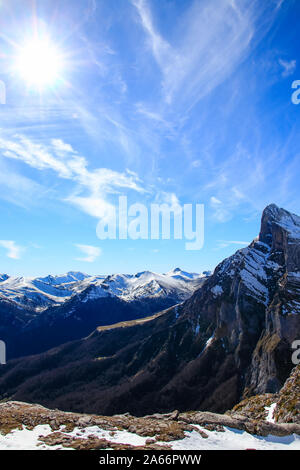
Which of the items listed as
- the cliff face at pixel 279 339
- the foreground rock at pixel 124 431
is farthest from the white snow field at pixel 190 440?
the cliff face at pixel 279 339

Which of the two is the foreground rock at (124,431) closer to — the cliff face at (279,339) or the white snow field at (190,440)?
the white snow field at (190,440)

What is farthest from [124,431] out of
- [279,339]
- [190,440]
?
[279,339]

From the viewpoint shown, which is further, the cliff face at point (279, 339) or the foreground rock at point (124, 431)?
the cliff face at point (279, 339)

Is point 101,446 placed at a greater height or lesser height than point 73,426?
greater

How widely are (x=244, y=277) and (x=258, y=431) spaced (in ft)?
565

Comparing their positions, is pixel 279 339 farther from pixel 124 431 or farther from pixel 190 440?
pixel 124 431

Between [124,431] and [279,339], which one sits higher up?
[124,431]

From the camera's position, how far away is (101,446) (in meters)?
27.0

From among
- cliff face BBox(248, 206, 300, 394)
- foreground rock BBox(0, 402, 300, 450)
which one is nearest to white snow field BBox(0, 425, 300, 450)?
foreground rock BBox(0, 402, 300, 450)

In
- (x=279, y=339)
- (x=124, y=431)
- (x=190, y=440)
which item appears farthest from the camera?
(x=279, y=339)

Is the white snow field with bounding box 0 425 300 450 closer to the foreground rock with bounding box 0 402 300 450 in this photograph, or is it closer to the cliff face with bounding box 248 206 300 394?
the foreground rock with bounding box 0 402 300 450

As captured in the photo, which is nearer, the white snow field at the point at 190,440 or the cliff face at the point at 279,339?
the white snow field at the point at 190,440
